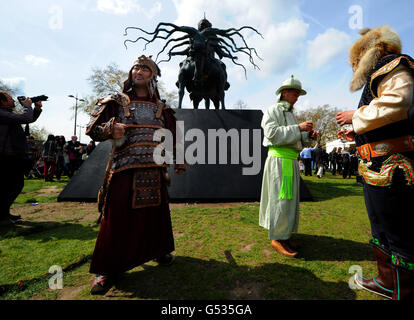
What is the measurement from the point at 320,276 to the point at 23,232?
4393mm

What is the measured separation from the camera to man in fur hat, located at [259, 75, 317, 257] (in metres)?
2.54

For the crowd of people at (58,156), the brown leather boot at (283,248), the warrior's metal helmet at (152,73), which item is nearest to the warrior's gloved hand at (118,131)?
the warrior's metal helmet at (152,73)

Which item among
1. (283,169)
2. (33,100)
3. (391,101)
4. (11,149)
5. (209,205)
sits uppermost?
(33,100)

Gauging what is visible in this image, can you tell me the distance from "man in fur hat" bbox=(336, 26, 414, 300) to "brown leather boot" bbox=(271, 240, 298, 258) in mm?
754

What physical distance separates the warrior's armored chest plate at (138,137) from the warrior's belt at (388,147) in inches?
77.6

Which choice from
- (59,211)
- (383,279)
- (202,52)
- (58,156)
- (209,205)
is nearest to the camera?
(383,279)

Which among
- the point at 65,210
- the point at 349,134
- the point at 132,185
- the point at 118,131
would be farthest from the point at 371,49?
the point at 65,210

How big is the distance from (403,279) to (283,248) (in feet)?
3.86

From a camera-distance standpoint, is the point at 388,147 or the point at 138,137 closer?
the point at 388,147

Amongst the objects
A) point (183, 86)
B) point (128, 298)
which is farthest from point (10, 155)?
point (183, 86)

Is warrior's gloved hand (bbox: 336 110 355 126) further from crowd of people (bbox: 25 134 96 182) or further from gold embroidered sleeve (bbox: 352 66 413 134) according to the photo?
crowd of people (bbox: 25 134 96 182)

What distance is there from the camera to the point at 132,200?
6.51ft

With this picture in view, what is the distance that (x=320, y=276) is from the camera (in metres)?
2.11

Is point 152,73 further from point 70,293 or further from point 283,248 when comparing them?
point 283,248
